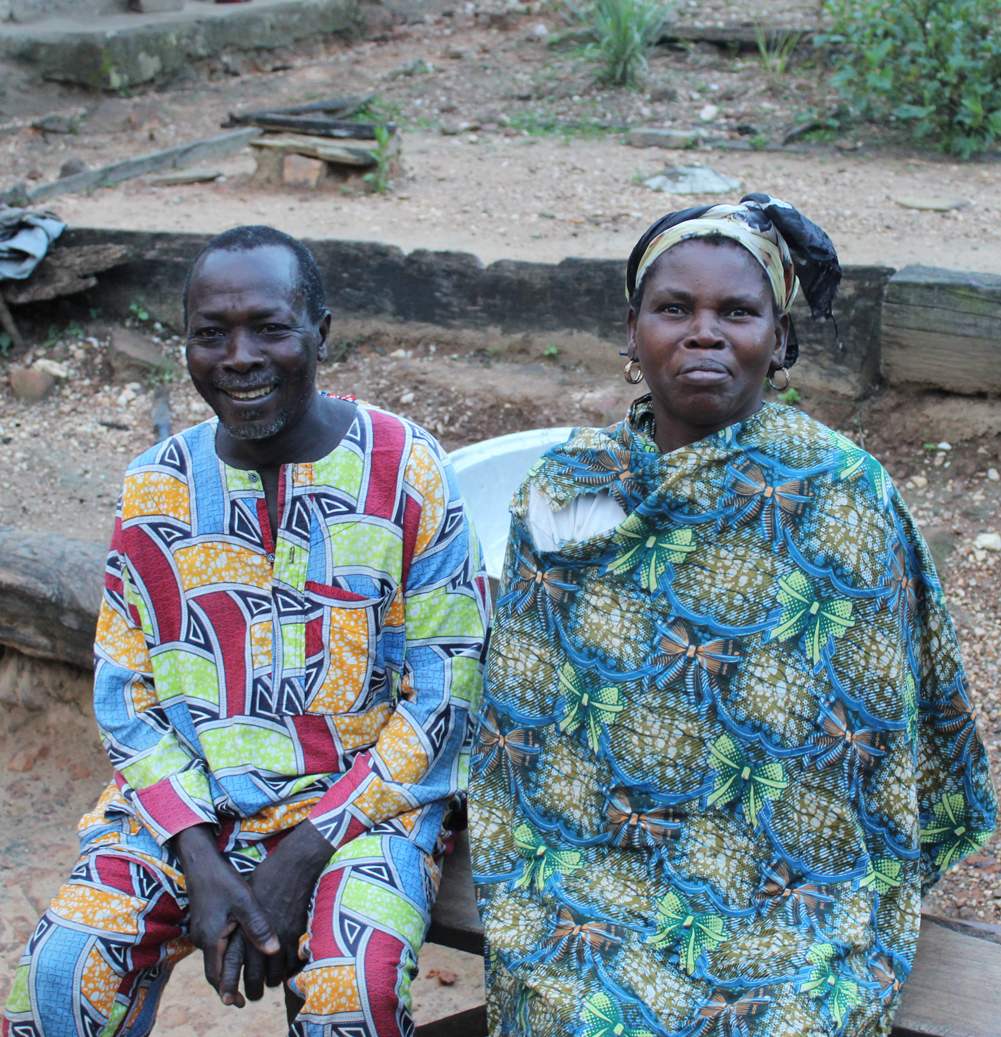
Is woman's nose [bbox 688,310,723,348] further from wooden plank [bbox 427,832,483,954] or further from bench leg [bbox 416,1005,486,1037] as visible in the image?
bench leg [bbox 416,1005,486,1037]

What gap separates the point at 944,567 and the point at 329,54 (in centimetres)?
958

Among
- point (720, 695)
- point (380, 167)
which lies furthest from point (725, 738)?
point (380, 167)

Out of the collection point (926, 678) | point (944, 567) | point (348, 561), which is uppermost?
point (348, 561)

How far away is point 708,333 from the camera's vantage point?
1.78m

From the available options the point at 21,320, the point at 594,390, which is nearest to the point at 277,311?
the point at 594,390

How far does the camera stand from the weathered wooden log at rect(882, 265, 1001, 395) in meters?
3.95

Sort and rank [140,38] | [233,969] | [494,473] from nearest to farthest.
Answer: [233,969] → [494,473] → [140,38]

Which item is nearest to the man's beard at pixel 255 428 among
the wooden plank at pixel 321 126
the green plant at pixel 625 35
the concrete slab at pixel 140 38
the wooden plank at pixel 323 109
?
the wooden plank at pixel 321 126

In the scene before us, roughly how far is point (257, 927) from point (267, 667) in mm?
466

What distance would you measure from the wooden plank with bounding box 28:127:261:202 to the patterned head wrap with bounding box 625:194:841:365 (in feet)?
21.2

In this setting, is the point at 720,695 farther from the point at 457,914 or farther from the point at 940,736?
the point at 457,914

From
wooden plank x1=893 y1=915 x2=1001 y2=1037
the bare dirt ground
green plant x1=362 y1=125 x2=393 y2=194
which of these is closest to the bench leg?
wooden plank x1=893 y1=915 x2=1001 y2=1037

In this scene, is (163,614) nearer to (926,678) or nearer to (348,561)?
(348,561)

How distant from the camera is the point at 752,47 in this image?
1023cm
